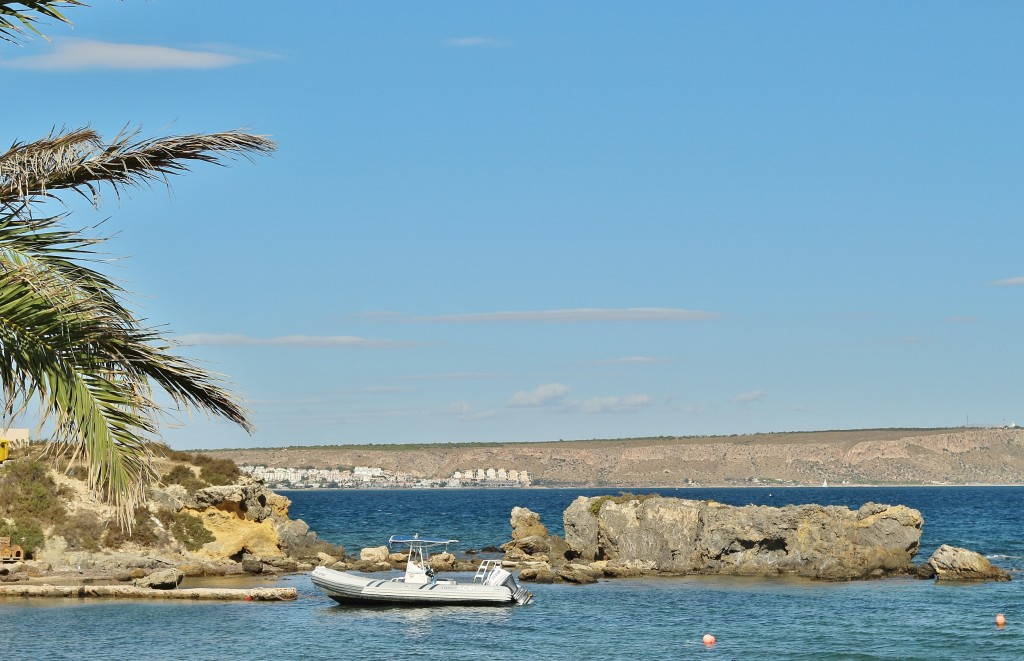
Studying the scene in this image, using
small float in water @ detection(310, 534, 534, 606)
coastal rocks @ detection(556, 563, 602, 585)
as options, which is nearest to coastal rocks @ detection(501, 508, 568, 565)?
coastal rocks @ detection(556, 563, 602, 585)

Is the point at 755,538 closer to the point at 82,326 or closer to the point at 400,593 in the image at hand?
the point at 400,593

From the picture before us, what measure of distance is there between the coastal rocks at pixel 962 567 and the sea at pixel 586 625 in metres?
1.03

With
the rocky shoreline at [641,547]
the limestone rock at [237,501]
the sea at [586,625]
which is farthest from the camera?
the limestone rock at [237,501]

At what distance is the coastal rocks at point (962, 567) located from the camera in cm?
5534

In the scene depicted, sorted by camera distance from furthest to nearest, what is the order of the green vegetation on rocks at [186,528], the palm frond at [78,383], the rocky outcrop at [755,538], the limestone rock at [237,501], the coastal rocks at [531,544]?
the coastal rocks at [531,544]
the limestone rock at [237,501]
the rocky outcrop at [755,538]
the green vegetation on rocks at [186,528]
the palm frond at [78,383]

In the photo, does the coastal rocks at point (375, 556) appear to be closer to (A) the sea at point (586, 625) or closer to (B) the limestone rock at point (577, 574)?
(A) the sea at point (586, 625)

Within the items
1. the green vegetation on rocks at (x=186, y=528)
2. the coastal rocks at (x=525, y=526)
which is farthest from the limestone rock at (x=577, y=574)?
the green vegetation on rocks at (x=186, y=528)

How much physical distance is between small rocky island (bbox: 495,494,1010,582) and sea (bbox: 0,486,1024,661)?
2188 millimetres

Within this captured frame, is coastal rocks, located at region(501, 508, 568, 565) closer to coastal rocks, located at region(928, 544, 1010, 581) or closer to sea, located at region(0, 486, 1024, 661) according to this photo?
sea, located at region(0, 486, 1024, 661)

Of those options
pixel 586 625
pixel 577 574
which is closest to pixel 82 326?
pixel 586 625

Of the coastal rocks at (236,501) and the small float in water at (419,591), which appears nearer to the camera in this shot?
the small float in water at (419,591)

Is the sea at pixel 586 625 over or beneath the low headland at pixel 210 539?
beneath

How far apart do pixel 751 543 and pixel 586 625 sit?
2117cm

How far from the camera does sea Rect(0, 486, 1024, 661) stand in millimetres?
36312
